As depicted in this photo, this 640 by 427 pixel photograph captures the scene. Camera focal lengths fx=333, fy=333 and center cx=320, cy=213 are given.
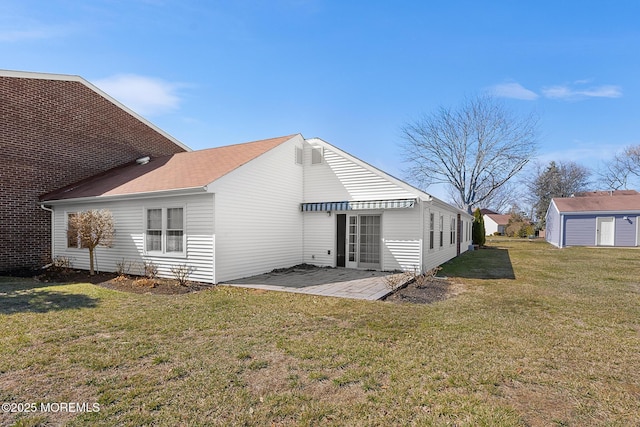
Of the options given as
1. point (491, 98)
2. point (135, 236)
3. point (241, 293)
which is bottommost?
point (241, 293)

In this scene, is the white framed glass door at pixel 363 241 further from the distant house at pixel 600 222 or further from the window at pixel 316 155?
the distant house at pixel 600 222

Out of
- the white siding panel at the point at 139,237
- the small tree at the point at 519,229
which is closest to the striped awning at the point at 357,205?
the white siding panel at the point at 139,237

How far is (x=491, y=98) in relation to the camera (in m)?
32.3

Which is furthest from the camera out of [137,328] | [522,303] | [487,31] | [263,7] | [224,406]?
[487,31]

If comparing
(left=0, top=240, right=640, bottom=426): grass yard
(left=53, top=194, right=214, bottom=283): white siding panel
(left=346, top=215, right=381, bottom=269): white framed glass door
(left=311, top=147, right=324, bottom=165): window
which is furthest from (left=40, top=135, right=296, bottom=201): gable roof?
(left=346, top=215, right=381, bottom=269): white framed glass door

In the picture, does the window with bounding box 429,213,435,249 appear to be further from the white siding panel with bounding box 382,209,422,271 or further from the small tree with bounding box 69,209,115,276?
the small tree with bounding box 69,209,115,276

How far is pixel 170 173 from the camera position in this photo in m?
12.1

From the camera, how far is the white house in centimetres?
995

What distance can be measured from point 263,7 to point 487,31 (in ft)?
28.0

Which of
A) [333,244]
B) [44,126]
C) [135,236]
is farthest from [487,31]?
[44,126]

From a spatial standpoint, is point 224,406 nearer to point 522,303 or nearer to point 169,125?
point 522,303

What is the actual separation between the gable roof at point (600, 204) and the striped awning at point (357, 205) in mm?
23891

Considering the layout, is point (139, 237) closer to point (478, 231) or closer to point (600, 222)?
point (478, 231)

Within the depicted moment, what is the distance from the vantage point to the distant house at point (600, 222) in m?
26.5
